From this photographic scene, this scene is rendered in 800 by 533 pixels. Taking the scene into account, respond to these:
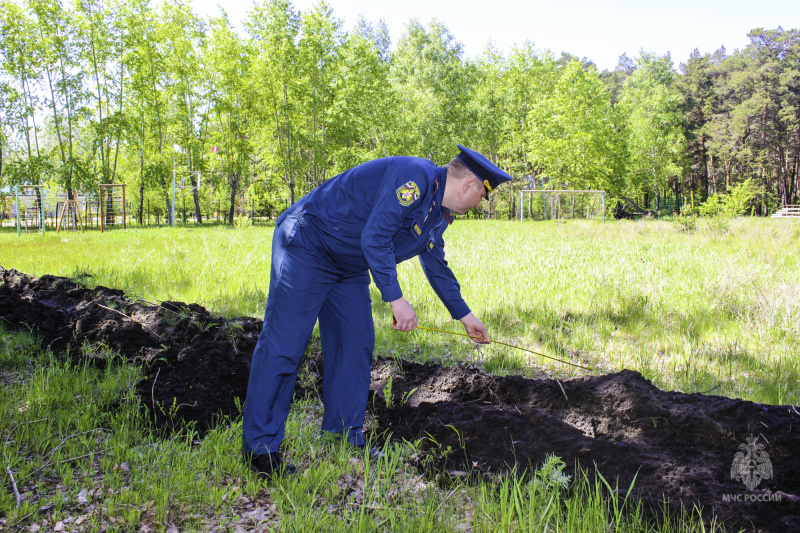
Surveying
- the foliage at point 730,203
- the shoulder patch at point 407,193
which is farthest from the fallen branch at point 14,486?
the foliage at point 730,203

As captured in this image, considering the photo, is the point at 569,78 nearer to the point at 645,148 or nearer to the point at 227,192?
the point at 645,148

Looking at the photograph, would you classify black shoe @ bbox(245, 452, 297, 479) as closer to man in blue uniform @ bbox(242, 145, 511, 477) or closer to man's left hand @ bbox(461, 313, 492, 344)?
man in blue uniform @ bbox(242, 145, 511, 477)

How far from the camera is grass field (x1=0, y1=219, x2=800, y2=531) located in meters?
2.22

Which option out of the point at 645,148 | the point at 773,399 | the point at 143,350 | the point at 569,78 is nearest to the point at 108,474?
the point at 143,350

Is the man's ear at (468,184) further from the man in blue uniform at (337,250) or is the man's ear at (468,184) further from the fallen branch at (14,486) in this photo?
the fallen branch at (14,486)

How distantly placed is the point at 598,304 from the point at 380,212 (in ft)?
14.0

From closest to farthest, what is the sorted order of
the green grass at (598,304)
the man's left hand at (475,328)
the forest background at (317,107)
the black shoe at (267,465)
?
the black shoe at (267,465) → the man's left hand at (475,328) → the green grass at (598,304) → the forest background at (317,107)

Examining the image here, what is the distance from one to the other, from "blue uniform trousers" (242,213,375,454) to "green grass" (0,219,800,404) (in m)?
1.85

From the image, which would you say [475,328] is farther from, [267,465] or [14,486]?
[14,486]

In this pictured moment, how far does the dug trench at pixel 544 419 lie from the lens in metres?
2.27

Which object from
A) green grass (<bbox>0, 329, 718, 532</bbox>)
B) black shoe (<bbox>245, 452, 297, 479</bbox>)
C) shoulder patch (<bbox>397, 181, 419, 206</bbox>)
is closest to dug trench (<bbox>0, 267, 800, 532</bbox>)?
green grass (<bbox>0, 329, 718, 532</bbox>)

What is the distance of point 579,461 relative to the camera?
249 cm

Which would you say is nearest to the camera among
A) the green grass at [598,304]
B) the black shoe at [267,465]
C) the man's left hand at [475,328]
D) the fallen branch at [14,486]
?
the fallen branch at [14,486]

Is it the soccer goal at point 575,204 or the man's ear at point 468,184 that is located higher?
the soccer goal at point 575,204
